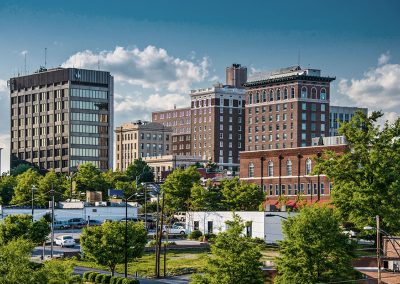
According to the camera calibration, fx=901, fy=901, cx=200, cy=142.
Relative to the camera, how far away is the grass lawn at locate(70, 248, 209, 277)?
3834 inches

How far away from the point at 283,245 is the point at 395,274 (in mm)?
13580

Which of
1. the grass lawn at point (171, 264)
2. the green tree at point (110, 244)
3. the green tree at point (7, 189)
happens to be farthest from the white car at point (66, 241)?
the green tree at point (7, 189)

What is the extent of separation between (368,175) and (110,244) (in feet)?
91.2

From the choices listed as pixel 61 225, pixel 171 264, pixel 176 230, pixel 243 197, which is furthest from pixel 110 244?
pixel 61 225

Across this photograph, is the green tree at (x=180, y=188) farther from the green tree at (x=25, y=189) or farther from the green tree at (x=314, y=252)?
the green tree at (x=314, y=252)

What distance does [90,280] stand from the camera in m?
90.1

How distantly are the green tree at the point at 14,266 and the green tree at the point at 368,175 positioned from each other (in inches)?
1373

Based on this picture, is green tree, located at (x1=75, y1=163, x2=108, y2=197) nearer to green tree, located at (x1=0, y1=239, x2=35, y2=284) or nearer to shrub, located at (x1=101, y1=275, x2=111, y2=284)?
shrub, located at (x1=101, y1=275, x2=111, y2=284)

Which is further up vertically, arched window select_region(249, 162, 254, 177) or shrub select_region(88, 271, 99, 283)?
arched window select_region(249, 162, 254, 177)

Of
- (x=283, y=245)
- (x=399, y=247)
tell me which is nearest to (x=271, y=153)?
(x=399, y=247)

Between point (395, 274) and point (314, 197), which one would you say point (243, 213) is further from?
point (395, 274)

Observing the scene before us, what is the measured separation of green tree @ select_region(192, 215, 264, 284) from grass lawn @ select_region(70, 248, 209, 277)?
20995mm

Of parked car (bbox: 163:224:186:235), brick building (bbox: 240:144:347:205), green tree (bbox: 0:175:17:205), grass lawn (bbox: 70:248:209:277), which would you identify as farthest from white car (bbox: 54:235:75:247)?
green tree (bbox: 0:175:17:205)

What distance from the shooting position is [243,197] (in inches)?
5536
